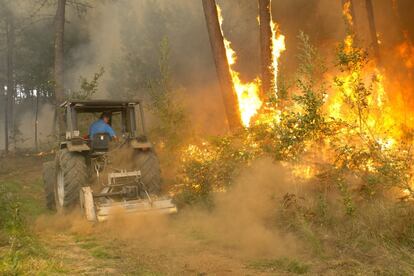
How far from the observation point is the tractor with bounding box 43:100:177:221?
748 centimetres

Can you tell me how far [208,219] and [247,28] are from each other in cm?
1386

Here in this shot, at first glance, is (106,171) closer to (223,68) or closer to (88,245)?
(88,245)

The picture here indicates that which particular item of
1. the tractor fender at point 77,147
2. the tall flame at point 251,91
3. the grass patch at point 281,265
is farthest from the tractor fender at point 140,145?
the grass patch at point 281,265

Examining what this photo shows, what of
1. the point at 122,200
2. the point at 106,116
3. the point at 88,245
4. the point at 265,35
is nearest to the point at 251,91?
the point at 265,35

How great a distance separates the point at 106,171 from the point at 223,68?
4.55 m

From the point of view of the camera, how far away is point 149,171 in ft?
27.3

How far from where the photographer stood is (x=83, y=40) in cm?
2873

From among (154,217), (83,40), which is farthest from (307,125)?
(83,40)

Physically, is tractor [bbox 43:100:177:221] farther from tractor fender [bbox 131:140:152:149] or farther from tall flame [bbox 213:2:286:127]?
tall flame [bbox 213:2:286:127]

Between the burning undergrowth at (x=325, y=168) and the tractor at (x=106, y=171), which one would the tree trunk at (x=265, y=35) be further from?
the tractor at (x=106, y=171)

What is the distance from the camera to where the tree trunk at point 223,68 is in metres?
11.3

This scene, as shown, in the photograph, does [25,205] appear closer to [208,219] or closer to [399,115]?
[208,219]

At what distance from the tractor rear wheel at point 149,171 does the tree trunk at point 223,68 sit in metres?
3.36

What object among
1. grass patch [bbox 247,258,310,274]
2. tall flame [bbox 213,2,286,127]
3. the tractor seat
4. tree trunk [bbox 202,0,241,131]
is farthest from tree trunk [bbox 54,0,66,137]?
grass patch [bbox 247,258,310,274]
